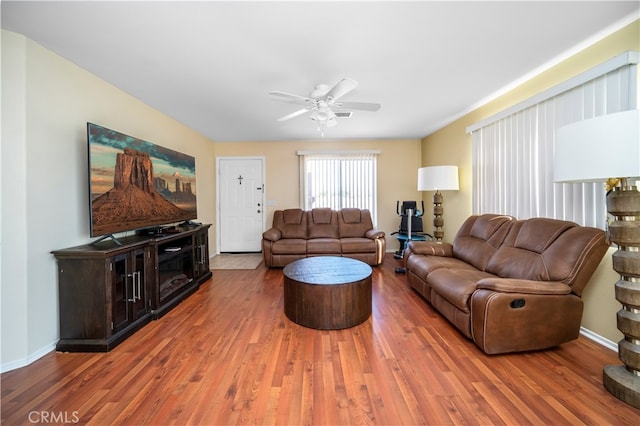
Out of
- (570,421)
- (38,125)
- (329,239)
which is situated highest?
(38,125)

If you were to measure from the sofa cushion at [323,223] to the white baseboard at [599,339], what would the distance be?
134 inches

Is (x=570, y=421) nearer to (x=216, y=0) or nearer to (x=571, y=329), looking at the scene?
(x=571, y=329)

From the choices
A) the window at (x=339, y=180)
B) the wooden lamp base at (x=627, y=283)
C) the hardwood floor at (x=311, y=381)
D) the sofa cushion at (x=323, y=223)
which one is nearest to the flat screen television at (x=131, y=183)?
the hardwood floor at (x=311, y=381)

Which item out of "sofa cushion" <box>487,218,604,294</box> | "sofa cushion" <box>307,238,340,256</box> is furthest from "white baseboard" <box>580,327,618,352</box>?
"sofa cushion" <box>307,238,340,256</box>

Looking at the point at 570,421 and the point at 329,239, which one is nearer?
the point at 570,421

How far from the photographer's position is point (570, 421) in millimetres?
1312

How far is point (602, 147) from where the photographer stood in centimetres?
139

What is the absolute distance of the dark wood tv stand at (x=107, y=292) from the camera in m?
1.99

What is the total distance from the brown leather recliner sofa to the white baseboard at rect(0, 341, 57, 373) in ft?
10.8

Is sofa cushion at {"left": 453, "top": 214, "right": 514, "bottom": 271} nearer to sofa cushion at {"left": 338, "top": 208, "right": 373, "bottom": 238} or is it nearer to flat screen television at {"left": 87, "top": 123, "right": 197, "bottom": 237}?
sofa cushion at {"left": 338, "top": 208, "right": 373, "bottom": 238}

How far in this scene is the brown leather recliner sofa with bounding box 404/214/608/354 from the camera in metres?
1.82

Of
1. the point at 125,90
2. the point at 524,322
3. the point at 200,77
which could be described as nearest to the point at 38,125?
the point at 125,90

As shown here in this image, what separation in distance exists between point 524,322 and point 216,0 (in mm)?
3041

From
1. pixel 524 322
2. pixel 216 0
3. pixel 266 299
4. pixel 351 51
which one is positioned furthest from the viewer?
pixel 266 299
